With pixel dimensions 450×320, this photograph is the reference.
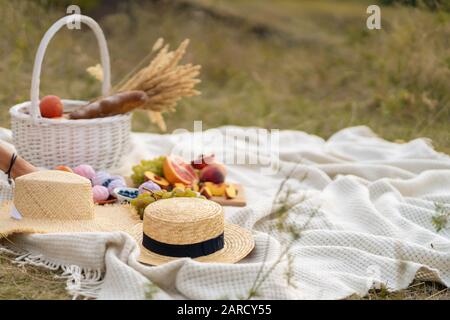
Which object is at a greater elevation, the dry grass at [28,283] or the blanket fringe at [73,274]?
the blanket fringe at [73,274]

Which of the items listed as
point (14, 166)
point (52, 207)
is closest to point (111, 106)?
point (14, 166)

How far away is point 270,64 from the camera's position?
23.3 feet

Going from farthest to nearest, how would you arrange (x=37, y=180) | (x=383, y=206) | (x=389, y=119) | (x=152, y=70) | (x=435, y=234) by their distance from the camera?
1. (x=389, y=119)
2. (x=152, y=70)
3. (x=383, y=206)
4. (x=435, y=234)
5. (x=37, y=180)

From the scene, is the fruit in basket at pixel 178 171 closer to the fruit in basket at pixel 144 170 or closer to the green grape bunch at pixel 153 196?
the fruit in basket at pixel 144 170

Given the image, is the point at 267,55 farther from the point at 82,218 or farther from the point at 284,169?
the point at 82,218

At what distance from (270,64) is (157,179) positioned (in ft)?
12.8

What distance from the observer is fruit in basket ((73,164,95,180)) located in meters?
3.38

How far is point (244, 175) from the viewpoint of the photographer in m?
3.97

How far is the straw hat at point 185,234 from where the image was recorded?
97.4 inches

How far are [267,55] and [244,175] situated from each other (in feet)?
11.4

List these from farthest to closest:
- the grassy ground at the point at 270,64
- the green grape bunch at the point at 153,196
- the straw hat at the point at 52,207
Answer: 1. the grassy ground at the point at 270,64
2. the green grape bunch at the point at 153,196
3. the straw hat at the point at 52,207

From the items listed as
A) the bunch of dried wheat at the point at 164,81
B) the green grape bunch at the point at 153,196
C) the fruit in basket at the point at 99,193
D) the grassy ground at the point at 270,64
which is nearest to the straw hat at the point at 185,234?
the green grape bunch at the point at 153,196

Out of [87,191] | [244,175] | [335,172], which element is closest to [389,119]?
[335,172]

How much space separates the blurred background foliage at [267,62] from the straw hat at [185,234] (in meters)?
2.23
